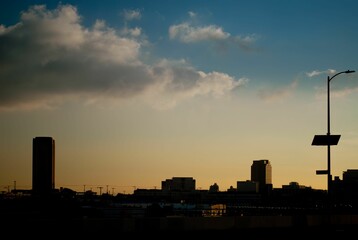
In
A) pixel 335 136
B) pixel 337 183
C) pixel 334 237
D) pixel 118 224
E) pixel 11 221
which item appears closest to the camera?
pixel 11 221

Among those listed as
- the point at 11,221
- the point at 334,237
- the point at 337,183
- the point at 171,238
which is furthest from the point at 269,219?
the point at 337,183

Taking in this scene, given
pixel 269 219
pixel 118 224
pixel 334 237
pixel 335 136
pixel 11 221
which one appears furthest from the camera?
pixel 335 136

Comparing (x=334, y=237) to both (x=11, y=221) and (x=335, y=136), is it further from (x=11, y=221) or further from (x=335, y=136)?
(x=11, y=221)

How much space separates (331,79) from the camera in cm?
3912

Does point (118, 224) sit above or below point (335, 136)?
below

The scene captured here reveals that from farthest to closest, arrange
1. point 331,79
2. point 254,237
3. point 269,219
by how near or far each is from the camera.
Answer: point 331,79 → point 269,219 → point 254,237

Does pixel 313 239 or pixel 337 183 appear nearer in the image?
pixel 313 239

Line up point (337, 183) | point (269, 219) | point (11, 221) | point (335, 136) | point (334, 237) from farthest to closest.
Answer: point (337, 183), point (335, 136), point (269, 219), point (334, 237), point (11, 221)

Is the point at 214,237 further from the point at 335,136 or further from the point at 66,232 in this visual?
the point at 335,136

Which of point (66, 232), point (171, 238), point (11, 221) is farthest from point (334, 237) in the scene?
point (11, 221)

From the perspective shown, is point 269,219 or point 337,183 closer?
point 269,219

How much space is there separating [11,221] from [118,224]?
5.22 metres

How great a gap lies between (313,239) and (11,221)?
623 inches

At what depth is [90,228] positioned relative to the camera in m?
25.2
